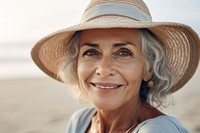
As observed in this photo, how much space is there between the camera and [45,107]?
6645 mm

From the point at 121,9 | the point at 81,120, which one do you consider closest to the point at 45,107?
the point at 81,120

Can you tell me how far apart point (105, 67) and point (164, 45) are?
0.46 meters

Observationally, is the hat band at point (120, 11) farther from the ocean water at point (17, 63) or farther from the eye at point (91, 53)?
the ocean water at point (17, 63)

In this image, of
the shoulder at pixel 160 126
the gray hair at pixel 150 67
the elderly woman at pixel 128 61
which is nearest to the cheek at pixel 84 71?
the elderly woman at pixel 128 61

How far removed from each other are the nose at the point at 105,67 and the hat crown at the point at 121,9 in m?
0.27

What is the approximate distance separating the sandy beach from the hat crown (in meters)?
2.95

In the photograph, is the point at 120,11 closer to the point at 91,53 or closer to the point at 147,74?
the point at 91,53

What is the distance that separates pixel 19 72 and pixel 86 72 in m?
6.80

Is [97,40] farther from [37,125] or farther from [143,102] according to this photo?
[37,125]

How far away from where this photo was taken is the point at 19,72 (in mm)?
9398

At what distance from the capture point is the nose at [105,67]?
262 centimetres

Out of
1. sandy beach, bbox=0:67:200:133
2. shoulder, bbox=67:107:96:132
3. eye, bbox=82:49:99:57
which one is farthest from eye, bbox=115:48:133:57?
sandy beach, bbox=0:67:200:133

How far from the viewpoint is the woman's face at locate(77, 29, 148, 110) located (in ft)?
8.72

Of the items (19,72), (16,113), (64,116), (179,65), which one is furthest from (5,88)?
(179,65)
